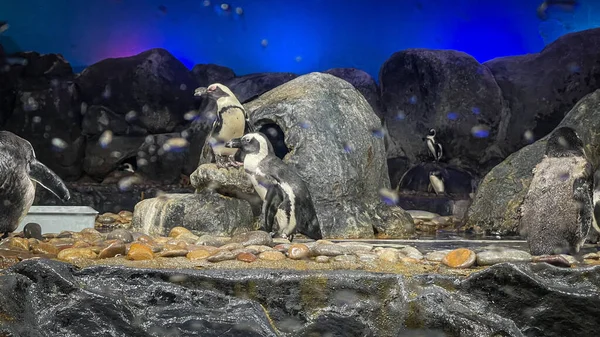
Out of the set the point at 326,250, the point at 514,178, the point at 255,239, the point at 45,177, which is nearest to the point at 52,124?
the point at 45,177

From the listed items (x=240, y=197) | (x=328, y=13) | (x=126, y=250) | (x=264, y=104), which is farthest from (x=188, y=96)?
(x=126, y=250)

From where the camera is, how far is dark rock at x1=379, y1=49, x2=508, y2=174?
13.0 metres

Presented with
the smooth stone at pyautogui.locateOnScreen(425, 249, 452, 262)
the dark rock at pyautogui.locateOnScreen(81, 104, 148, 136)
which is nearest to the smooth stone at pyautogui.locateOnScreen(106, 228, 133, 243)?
the smooth stone at pyautogui.locateOnScreen(425, 249, 452, 262)

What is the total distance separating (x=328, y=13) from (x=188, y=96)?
467cm

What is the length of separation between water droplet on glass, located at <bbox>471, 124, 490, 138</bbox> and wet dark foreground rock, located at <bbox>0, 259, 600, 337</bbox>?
10515 millimetres

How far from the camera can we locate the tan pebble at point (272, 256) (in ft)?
9.94

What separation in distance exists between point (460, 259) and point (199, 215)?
2.88 meters

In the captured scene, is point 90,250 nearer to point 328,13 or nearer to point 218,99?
point 218,99

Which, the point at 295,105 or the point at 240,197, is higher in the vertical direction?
the point at 295,105

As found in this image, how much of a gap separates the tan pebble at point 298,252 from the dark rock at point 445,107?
10488 mm

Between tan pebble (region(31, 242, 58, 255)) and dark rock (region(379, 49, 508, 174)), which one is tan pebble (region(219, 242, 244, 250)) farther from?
dark rock (region(379, 49, 508, 174))

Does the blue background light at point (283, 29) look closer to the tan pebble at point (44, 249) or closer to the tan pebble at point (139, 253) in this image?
the tan pebble at point (44, 249)

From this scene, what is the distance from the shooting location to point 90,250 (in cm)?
312

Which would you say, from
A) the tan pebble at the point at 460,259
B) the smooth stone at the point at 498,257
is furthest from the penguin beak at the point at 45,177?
the smooth stone at the point at 498,257
